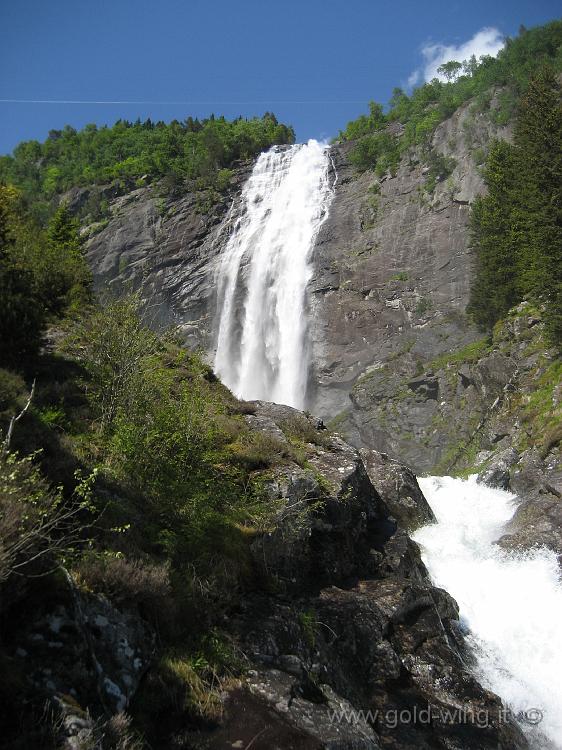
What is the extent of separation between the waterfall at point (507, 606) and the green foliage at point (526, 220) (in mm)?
12100

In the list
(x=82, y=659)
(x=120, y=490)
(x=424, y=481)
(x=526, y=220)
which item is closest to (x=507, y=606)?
(x=120, y=490)

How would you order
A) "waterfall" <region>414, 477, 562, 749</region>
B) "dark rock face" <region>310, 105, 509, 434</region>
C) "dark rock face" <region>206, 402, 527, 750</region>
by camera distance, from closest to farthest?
"dark rock face" <region>206, 402, 527, 750</region>, "waterfall" <region>414, 477, 562, 749</region>, "dark rock face" <region>310, 105, 509, 434</region>

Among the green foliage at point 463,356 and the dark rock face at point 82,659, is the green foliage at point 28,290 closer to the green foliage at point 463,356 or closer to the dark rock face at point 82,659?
the dark rock face at point 82,659

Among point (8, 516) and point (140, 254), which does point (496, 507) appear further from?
point (140, 254)

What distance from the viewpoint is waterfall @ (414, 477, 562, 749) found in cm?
1008

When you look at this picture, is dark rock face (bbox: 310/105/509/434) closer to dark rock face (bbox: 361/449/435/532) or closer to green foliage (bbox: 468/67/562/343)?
green foliage (bbox: 468/67/562/343)

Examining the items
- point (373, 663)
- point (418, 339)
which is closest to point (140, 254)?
point (418, 339)

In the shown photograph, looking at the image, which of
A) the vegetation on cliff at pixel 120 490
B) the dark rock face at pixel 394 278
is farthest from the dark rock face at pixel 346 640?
the dark rock face at pixel 394 278

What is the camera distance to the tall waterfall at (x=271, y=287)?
4466 cm

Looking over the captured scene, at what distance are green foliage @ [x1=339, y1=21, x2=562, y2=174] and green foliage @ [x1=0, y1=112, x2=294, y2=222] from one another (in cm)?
1617

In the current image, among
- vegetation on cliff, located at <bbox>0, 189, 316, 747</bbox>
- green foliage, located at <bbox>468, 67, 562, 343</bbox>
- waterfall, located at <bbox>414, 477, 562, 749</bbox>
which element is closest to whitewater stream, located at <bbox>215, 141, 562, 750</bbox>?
waterfall, located at <bbox>414, 477, 562, 749</bbox>

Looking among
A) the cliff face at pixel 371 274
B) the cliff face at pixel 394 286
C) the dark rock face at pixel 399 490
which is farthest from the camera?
the cliff face at pixel 394 286

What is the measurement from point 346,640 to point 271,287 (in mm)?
41889

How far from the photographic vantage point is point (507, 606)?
12.9m
